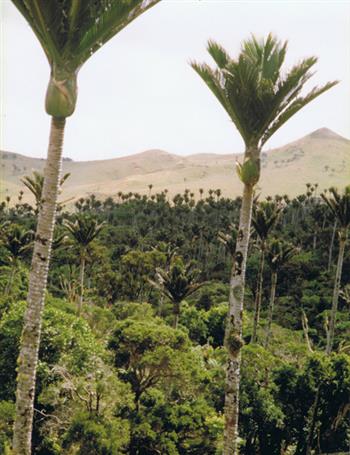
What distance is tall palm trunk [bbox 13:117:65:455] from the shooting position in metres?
7.12

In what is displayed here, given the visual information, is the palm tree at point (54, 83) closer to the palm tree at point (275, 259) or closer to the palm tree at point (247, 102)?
the palm tree at point (247, 102)

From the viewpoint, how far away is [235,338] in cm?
945

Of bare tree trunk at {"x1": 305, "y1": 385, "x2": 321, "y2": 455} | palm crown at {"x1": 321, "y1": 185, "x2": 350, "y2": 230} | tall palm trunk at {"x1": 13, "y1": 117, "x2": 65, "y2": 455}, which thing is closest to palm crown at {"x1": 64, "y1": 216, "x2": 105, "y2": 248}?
palm crown at {"x1": 321, "y1": 185, "x2": 350, "y2": 230}

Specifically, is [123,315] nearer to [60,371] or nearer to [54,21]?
[60,371]

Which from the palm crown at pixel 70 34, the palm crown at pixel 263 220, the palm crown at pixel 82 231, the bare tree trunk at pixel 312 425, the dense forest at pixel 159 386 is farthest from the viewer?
the palm crown at pixel 82 231

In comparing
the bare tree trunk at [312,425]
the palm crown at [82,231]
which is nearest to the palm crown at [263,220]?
the bare tree trunk at [312,425]

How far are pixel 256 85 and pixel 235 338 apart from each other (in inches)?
202

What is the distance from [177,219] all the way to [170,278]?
2922 inches

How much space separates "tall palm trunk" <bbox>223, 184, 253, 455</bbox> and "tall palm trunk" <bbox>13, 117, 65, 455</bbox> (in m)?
4.07

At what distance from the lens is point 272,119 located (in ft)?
32.2

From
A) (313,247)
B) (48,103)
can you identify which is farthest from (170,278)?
(313,247)

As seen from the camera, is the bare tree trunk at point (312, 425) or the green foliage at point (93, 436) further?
the bare tree trunk at point (312, 425)

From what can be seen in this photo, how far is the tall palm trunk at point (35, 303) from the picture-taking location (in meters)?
7.12

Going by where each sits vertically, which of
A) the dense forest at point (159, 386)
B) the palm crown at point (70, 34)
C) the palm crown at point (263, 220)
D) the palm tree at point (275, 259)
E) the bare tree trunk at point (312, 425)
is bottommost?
the bare tree trunk at point (312, 425)
